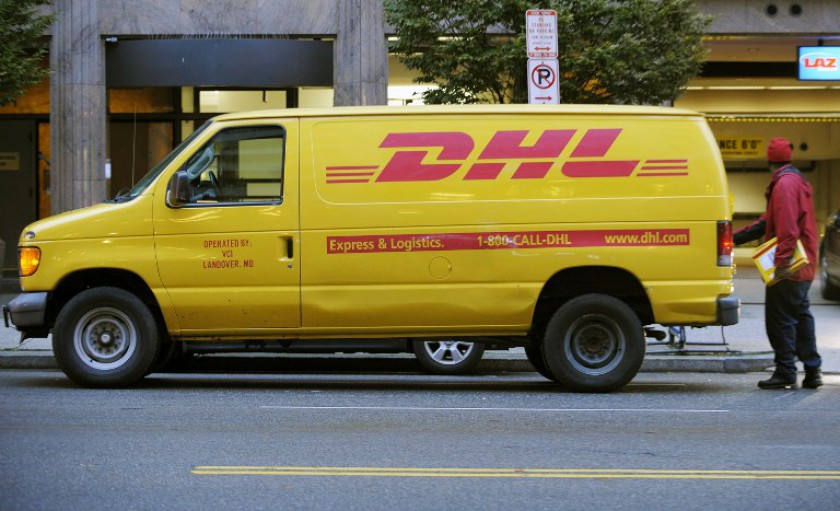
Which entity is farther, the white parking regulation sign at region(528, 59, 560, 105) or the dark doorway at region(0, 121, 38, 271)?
the dark doorway at region(0, 121, 38, 271)

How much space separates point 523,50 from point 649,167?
521 centimetres

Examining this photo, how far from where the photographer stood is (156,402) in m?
9.22

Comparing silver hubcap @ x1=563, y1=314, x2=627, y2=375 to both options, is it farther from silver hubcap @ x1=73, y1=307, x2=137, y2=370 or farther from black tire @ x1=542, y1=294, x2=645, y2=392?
silver hubcap @ x1=73, y1=307, x2=137, y2=370

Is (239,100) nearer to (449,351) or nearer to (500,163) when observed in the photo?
(449,351)

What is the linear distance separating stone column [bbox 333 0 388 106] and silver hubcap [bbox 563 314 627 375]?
1049 centimetres

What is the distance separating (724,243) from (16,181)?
53.2 feet

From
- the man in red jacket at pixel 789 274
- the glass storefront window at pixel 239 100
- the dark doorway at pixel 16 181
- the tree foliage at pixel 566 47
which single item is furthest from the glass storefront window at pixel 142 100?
the man in red jacket at pixel 789 274

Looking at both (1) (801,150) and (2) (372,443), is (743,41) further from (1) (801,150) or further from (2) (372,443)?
(2) (372,443)

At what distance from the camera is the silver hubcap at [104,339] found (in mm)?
9984

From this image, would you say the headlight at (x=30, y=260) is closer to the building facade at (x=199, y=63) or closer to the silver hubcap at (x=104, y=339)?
the silver hubcap at (x=104, y=339)

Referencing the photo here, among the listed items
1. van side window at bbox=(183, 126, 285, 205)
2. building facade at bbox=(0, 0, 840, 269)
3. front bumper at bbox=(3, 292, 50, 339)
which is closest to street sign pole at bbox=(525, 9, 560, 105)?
van side window at bbox=(183, 126, 285, 205)

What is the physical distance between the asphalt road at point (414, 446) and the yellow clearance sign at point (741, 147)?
16.4 metres

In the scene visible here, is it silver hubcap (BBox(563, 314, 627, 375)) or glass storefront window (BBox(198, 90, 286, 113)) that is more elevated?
glass storefront window (BBox(198, 90, 286, 113))

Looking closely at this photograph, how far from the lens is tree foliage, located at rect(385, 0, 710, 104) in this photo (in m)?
14.9
